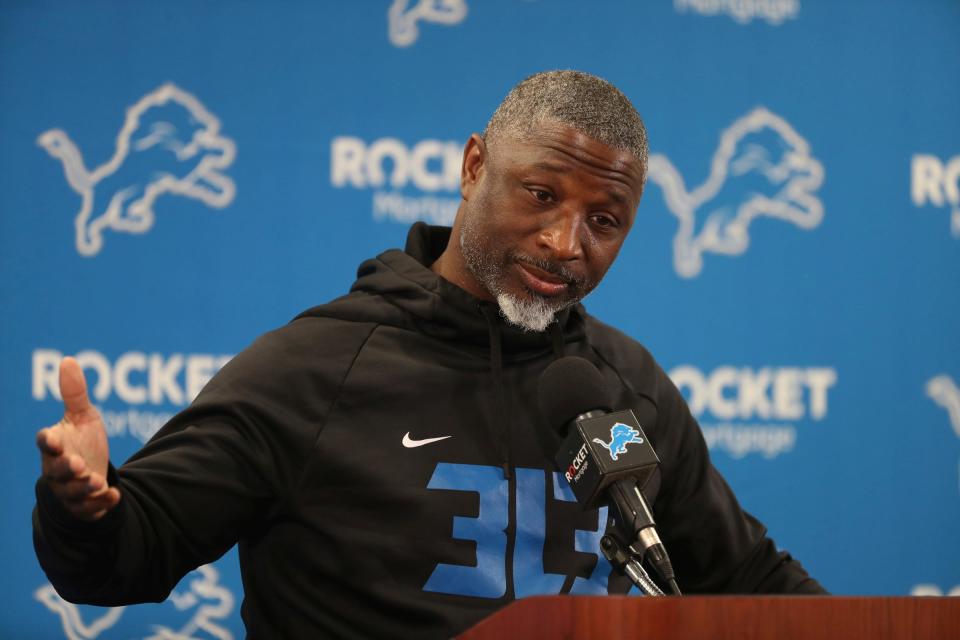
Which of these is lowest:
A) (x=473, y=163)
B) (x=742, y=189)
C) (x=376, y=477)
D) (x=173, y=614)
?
(x=173, y=614)

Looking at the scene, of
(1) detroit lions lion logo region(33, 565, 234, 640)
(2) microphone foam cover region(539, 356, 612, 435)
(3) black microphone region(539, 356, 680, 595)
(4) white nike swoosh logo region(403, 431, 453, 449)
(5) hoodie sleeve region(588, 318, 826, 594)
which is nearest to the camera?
(3) black microphone region(539, 356, 680, 595)

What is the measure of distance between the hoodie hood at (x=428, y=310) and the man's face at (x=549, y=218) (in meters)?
0.05

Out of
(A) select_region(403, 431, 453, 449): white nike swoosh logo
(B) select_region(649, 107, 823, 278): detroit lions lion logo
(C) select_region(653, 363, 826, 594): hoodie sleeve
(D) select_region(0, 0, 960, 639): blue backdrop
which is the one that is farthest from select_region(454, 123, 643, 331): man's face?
(B) select_region(649, 107, 823, 278): detroit lions lion logo

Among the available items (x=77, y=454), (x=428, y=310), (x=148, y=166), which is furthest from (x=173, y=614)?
(x=77, y=454)

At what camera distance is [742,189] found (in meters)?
2.54

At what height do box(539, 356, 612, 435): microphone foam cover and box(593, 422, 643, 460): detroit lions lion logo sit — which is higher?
box(539, 356, 612, 435): microphone foam cover

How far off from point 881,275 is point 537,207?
4.68 ft

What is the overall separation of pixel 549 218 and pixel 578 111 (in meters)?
0.17

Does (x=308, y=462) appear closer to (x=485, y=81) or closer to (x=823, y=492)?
(x=485, y=81)

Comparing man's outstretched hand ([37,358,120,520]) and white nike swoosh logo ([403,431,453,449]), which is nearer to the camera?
man's outstretched hand ([37,358,120,520])

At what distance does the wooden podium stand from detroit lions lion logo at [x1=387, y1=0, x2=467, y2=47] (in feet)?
6.00

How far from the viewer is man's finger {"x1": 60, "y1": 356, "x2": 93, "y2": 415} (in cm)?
103

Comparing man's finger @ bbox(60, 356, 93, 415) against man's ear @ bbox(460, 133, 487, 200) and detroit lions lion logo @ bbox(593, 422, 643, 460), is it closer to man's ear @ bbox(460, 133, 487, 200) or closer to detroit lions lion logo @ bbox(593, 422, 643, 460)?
detroit lions lion logo @ bbox(593, 422, 643, 460)

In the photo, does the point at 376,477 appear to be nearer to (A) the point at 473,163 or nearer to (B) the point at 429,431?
(B) the point at 429,431
